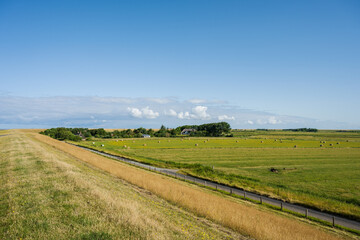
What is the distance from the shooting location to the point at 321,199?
28906 millimetres

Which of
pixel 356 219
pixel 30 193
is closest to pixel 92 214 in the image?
pixel 30 193

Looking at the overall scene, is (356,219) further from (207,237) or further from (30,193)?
(30,193)

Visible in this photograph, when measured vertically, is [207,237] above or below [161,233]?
below

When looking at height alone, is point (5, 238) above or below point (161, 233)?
above

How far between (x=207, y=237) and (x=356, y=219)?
20.9 metres

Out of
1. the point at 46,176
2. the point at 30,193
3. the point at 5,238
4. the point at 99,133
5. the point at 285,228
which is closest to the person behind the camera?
the point at 5,238

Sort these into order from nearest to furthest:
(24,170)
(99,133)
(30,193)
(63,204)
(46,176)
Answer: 1. (63,204)
2. (30,193)
3. (46,176)
4. (24,170)
5. (99,133)

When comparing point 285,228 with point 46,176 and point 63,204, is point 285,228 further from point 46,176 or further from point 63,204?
point 46,176

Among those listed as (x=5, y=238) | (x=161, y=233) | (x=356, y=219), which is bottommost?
(x=356, y=219)

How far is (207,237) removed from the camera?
40.5ft

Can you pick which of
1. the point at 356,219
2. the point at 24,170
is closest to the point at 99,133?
the point at 24,170

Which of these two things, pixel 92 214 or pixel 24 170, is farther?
pixel 24 170

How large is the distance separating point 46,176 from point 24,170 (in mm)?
4351

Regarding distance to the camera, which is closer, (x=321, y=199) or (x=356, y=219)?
(x=356, y=219)
